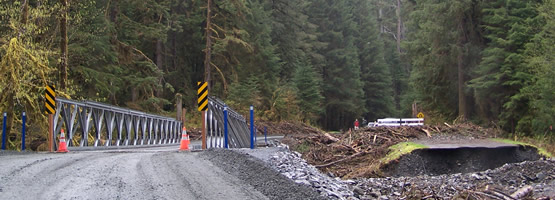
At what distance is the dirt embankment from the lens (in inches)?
690

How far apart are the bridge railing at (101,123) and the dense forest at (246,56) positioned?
7.23 ft

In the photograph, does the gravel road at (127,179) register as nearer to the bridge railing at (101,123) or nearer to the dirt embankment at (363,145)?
the bridge railing at (101,123)

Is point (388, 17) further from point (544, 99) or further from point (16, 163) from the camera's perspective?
point (16, 163)

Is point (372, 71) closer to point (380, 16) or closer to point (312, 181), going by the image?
point (380, 16)

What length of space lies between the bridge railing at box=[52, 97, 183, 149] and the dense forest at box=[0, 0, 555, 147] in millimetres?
2203

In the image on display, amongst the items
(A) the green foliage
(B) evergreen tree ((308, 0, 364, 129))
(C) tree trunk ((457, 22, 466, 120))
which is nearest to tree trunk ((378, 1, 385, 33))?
(B) evergreen tree ((308, 0, 364, 129))

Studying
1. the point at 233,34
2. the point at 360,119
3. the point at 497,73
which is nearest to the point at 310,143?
the point at 497,73

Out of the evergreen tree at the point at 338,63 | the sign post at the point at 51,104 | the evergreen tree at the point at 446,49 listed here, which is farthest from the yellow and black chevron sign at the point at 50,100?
the evergreen tree at the point at 338,63

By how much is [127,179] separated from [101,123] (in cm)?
1020

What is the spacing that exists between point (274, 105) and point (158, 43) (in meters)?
10.9

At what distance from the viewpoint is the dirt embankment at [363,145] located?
57.5 ft

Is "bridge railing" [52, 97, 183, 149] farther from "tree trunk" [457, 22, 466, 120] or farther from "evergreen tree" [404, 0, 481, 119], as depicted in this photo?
"tree trunk" [457, 22, 466, 120]

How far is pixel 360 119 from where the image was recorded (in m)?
67.1

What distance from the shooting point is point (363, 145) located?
20203 mm
